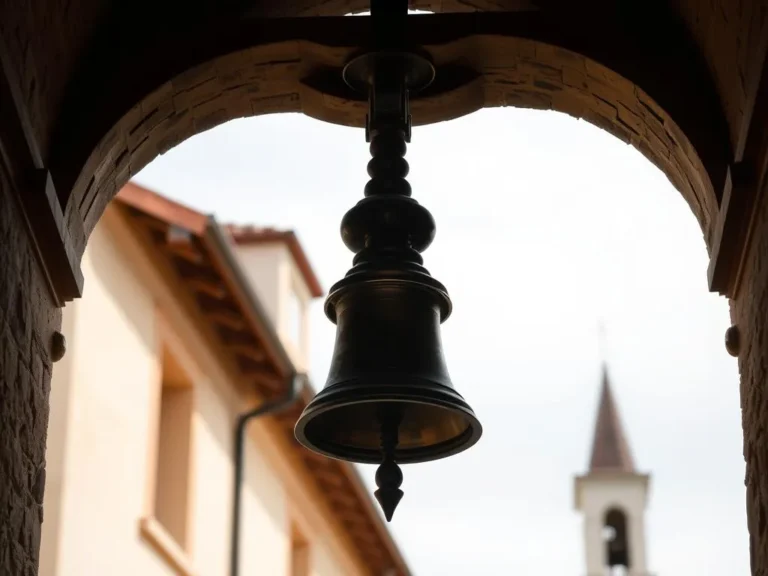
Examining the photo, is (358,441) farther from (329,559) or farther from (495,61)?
(329,559)

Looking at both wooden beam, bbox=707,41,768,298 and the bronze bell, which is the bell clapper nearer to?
the bronze bell

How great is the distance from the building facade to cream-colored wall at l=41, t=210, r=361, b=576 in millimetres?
17

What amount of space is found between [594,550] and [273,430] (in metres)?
30.4

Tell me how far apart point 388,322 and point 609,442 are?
40841 mm

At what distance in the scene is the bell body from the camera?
4.47 m

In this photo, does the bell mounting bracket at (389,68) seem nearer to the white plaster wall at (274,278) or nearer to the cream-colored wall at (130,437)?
the cream-colored wall at (130,437)

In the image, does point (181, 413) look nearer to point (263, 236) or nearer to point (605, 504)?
point (263, 236)

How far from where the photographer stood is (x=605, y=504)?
44.1 m

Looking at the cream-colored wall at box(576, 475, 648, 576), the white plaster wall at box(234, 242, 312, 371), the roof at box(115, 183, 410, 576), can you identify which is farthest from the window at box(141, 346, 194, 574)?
the cream-colored wall at box(576, 475, 648, 576)

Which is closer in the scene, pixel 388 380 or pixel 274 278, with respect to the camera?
pixel 388 380

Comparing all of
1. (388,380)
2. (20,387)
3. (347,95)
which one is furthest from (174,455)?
(20,387)

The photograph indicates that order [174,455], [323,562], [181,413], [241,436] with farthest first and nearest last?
[323,562] < [241,436] < [181,413] < [174,455]

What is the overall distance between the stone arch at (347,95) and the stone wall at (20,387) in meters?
0.35

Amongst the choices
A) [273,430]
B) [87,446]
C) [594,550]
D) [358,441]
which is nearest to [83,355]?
Answer: [87,446]
